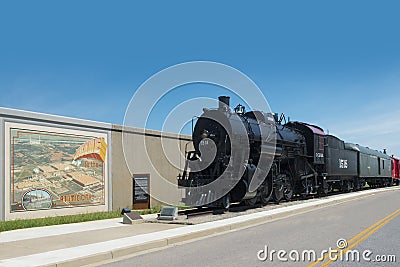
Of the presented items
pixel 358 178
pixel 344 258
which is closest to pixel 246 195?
pixel 344 258

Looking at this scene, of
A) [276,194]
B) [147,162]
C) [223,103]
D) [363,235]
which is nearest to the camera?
[363,235]

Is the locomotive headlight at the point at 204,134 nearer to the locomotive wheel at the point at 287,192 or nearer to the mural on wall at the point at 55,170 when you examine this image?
the mural on wall at the point at 55,170

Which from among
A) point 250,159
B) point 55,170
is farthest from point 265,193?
point 55,170

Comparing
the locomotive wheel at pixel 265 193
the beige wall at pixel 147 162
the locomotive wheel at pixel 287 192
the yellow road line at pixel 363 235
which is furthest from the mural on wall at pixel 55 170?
the yellow road line at pixel 363 235

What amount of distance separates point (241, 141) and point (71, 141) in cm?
642

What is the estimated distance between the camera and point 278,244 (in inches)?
381

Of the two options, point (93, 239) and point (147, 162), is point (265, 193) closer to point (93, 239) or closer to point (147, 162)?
point (147, 162)

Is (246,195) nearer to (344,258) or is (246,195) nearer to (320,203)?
(320,203)

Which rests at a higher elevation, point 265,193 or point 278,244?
point 265,193

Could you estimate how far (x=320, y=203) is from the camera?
20.0 metres

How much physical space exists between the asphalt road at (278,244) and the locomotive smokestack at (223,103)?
5036 millimetres

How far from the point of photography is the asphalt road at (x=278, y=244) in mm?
7996

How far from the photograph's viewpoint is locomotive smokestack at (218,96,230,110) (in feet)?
55.2

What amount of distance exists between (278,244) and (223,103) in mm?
8182
